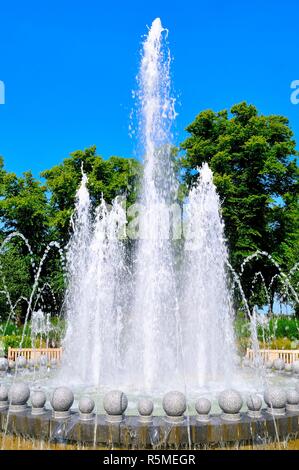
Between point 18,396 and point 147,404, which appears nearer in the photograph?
point 147,404

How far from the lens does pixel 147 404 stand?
6805mm

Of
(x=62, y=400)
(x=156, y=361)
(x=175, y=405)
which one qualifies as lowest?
(x=175, y=405)

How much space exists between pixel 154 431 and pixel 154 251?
641 centimetres

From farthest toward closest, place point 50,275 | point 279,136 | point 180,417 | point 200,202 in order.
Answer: point 50,275
point 279,136
point 200,202
point 180,417

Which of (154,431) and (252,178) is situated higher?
(252,178)

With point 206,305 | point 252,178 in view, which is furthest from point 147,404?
point 252,178

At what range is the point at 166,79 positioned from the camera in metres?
14.8

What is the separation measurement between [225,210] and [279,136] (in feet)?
24.1

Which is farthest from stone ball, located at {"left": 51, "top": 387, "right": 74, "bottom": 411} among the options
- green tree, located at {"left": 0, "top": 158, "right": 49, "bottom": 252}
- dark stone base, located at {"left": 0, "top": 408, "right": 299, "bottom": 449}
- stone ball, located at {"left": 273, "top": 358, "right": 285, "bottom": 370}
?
green tree, located at {"left": 0, "top": 158, "right": 49, "bottom": 252}

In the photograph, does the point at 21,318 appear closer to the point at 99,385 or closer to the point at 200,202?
the point at 200,202

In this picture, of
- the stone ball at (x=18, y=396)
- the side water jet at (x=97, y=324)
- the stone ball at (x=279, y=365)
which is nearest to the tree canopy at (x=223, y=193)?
the side water jet at (x=97, y=324)

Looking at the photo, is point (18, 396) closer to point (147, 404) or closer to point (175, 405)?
point (147, 404)

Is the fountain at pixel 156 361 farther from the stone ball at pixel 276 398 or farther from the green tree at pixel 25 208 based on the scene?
the green tree at pixel 25 208
